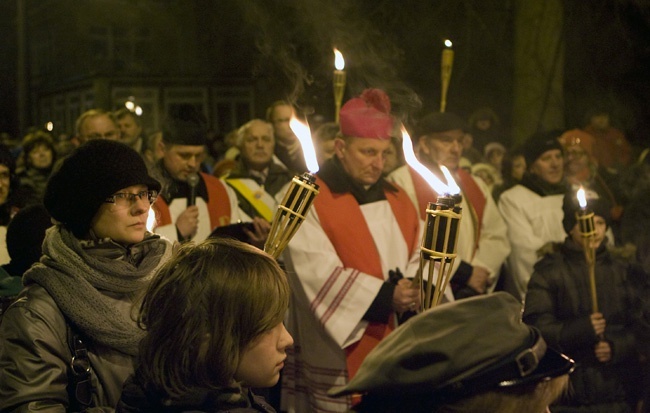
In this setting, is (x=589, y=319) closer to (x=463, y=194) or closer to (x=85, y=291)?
(x=463, y=194)

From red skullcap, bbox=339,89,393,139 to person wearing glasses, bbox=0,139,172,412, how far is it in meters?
2.19

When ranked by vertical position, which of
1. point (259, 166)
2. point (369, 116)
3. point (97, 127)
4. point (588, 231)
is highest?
point (97, 127)

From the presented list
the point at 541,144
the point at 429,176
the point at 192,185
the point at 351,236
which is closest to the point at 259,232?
the point at 192,185

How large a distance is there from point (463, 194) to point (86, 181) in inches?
161

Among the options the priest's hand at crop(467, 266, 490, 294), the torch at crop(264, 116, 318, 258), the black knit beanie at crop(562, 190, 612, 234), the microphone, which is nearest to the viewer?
the torch at crop(264, 116, 318, 258)

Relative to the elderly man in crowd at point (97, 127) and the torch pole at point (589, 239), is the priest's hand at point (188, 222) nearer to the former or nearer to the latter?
the elderly man in crowd at point (97, 127)

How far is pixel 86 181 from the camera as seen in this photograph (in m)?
3.21

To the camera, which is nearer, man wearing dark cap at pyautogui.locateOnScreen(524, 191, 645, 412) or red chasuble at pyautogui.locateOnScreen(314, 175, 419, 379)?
red chasuble at pyautogui.locateOnScreen(314, 175, 419, 379)

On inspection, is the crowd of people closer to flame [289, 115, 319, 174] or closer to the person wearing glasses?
the person wearing glasses

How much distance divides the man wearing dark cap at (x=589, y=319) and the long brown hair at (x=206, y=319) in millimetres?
3372

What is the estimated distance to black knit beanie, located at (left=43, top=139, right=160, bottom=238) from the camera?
3205 millimetres

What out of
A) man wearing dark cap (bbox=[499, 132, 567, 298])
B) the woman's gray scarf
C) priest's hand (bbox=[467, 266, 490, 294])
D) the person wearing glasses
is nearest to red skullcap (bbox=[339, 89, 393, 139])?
priest's hand (bbox=[467, 266, 490, 294])

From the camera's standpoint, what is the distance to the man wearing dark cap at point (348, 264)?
201 inches

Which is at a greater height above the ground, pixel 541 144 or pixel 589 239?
pixel 541 144
